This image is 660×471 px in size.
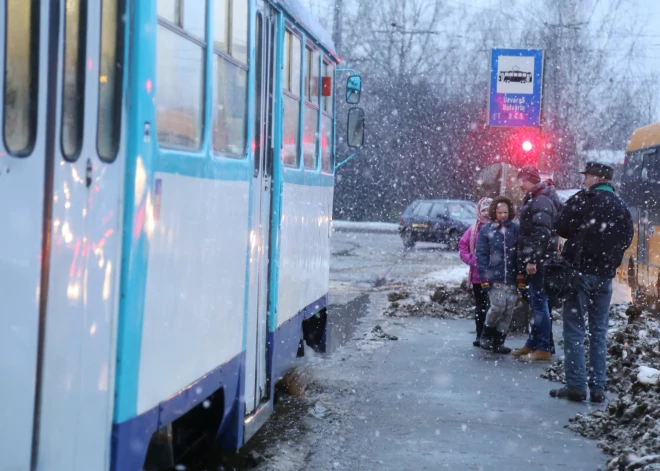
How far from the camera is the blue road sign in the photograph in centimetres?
1656

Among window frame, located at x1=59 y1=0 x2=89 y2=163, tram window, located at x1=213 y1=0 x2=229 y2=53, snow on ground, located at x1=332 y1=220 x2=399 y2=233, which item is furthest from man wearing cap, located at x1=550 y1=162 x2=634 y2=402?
snow on ground, located at x1=332 y1=220 x2=399 y2=233

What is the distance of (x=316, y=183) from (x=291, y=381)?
1.64m

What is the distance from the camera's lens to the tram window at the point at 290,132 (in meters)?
6.86

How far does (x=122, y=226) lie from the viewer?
355cm

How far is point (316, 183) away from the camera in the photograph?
8312mm

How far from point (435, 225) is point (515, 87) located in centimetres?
1479

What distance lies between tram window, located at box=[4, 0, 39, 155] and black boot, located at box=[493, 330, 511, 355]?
26.7 ft

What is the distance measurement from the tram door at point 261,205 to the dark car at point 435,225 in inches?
990

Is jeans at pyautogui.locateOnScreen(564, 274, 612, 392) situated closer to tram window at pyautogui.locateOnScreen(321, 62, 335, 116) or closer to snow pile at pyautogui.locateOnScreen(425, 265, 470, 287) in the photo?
tram window at pyautogui.locateOnScreen(321, 62, 335, 116)

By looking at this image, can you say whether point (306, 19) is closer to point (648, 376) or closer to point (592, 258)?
point (592, 258)

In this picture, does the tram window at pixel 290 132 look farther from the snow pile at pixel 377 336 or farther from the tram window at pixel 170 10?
the snow pile at pixel 377 336

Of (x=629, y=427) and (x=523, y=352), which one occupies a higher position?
(x=629, y=427)

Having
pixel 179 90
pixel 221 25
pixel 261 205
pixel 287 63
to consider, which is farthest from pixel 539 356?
pixel 179 90

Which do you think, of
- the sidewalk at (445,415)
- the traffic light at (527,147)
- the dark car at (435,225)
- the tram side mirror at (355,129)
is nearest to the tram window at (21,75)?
the sidewalk at (445,415)
